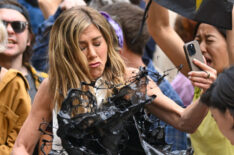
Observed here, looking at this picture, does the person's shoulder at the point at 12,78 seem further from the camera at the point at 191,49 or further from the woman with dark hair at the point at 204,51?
the camera at the point at 191,49

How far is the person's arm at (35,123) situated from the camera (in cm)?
303

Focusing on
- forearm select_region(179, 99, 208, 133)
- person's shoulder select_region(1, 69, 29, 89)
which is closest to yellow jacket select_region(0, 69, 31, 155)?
person's shoulder select_region(1, 69, 29, 89)

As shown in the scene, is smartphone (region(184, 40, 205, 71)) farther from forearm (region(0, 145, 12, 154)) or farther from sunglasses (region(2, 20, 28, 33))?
sunglasses (region(2, 20, 28, 33))

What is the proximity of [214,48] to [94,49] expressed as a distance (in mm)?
921

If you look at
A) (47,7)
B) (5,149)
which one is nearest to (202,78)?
(5,149)

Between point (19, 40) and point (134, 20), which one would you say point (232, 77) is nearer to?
point (134, 20)

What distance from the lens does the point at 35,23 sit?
5.52 meters

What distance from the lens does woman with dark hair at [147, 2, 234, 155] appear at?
125 inches

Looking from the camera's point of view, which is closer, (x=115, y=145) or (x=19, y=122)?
(x=115, y=145)

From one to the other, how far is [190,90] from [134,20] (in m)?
0.75

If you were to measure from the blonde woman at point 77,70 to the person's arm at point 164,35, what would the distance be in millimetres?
375

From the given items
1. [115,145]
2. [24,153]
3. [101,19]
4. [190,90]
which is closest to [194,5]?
[101,19]

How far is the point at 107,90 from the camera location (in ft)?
8.98

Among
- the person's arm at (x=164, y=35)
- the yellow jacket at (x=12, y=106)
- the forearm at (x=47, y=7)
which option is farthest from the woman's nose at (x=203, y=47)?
the forearm at (x=47, y=7)
